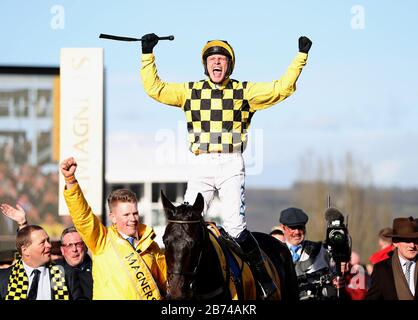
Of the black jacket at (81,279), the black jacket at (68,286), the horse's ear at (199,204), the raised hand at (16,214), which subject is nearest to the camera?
the horse's ear at (199,204)

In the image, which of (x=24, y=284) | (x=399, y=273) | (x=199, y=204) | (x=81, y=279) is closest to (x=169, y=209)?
(x=199, y=204)

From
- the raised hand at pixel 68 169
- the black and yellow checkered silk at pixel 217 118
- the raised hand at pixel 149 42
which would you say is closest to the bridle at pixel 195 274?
the raised hand at pixel 68 169

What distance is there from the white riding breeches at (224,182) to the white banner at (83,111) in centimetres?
1084

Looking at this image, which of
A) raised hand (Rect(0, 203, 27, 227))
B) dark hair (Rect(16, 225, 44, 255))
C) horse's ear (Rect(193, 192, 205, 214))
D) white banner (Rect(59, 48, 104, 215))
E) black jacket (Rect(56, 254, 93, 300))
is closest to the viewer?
horse's ear (Rect(193, 192, 205, 214))

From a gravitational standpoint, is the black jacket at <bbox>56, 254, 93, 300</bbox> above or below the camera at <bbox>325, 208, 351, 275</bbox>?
below

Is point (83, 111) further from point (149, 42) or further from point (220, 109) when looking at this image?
point (220, 109)

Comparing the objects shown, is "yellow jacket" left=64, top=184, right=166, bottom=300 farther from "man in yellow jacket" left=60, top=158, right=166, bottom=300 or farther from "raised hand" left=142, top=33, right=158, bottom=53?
"raised hand" left=142, top=33, right=158, bottom=53

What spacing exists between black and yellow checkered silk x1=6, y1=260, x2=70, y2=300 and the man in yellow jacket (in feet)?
2.51

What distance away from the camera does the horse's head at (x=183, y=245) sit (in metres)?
7.60

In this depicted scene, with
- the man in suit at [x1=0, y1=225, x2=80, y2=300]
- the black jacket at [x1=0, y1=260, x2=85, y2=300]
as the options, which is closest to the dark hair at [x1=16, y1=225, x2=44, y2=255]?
the man in suit at [x1=0, y1=225, x2=80, y2=300]

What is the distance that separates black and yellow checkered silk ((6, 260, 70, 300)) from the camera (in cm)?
871

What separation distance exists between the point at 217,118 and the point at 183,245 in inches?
57.7

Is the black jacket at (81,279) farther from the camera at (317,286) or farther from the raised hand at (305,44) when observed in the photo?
the raised hand at (305,44)
